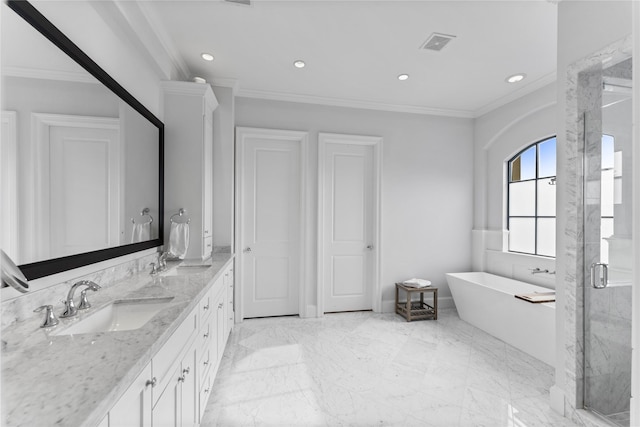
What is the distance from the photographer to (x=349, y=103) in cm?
383

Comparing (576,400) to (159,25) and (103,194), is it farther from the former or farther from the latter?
(159,25)

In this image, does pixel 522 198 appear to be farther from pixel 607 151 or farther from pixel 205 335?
pixel 205 335

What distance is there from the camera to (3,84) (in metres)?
1.10

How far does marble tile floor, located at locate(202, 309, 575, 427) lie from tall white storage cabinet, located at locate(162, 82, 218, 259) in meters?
1.16

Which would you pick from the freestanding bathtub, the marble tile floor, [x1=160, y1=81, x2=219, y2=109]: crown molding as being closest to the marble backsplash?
the marble tile floor

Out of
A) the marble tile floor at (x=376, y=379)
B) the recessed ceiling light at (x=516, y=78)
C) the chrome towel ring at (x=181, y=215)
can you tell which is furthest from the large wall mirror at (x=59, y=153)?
the recessed ceiling light at (x=516, y=78)

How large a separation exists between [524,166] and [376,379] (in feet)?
10.3

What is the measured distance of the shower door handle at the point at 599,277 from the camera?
1.88 metres

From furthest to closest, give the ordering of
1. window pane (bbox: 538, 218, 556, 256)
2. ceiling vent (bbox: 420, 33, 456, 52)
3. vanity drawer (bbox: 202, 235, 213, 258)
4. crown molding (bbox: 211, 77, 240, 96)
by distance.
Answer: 1. window pane (bbox: 538, 218, 556, 256)
2. crown molding (bbox: 211, 77, 240, 96)
3. vanity drawer (bbox: 202, 235, 213, 258)
4. ceiling vent (bbox: 420, 33, 456, 52)

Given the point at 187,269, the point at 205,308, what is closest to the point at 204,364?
the point at 205,308

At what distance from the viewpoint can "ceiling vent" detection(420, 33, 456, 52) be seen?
245 centimetres

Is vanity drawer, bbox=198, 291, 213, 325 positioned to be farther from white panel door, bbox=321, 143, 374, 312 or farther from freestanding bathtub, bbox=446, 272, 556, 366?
freestanding bathtub, bbox=446, 272, 556, 366

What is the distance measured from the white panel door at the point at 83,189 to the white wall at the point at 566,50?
287cm

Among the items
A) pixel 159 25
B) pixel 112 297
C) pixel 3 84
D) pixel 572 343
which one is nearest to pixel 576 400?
pixel 572 343
